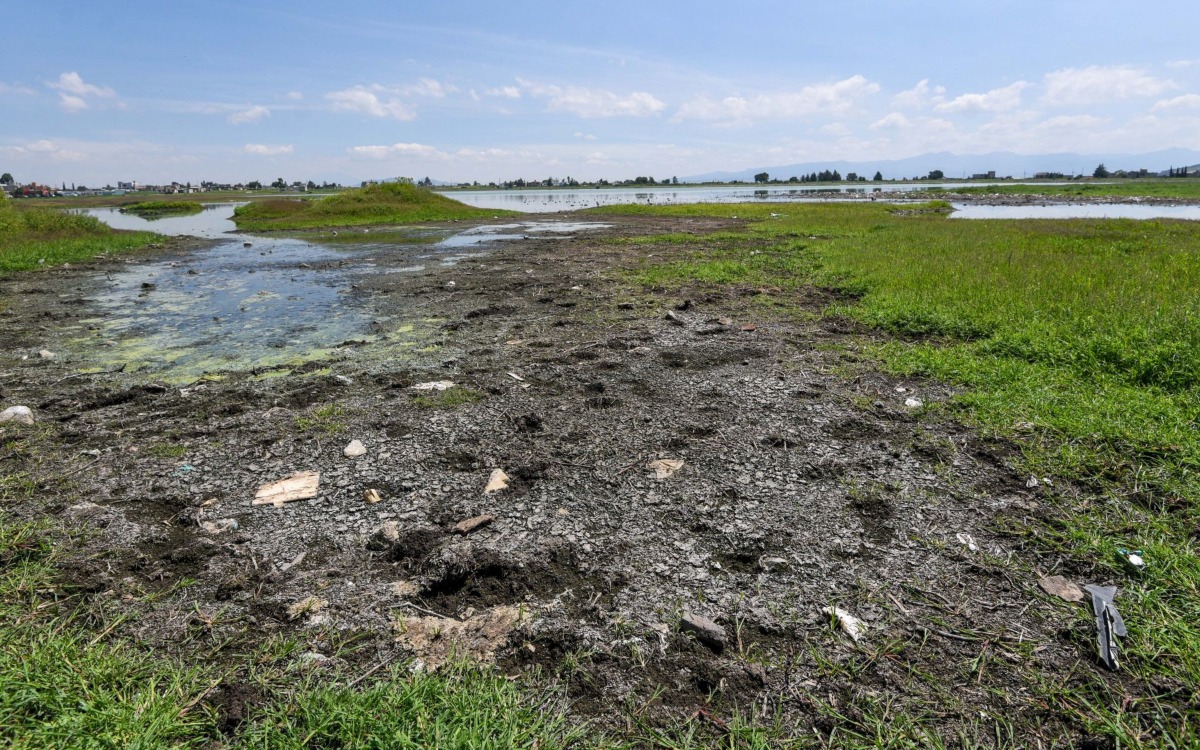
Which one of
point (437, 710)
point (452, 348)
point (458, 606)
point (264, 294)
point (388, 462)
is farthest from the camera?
point (264, 294)

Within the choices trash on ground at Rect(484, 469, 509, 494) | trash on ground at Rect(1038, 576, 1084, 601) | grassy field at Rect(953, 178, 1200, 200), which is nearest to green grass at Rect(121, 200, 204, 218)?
trash on ground at Rect(484, 469, 509, 494)

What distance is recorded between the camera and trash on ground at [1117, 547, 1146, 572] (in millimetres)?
2809

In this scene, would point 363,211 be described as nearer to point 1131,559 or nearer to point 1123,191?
point 1131,559

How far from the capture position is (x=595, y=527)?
335cm

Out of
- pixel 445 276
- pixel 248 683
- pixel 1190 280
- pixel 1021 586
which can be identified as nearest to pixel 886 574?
pixel 1021 586

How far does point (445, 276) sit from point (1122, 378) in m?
12.0

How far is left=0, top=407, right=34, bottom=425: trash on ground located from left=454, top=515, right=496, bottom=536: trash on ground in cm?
434

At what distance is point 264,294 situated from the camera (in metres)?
11.5

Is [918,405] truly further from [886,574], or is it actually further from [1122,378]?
[886,574]

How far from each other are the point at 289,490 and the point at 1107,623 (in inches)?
175

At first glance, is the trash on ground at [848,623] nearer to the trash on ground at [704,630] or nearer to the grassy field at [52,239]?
the trash on ground at [704,630]

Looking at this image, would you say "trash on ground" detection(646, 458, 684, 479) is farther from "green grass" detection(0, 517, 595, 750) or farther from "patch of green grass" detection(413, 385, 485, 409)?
"patch of green grass" detection(413, 385, 485, 409)

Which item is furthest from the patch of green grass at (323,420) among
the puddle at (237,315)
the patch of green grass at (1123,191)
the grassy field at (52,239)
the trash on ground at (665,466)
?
the patch of green grass at (1123,191)

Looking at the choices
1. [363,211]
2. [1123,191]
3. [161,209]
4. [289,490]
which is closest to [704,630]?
[289,490]
